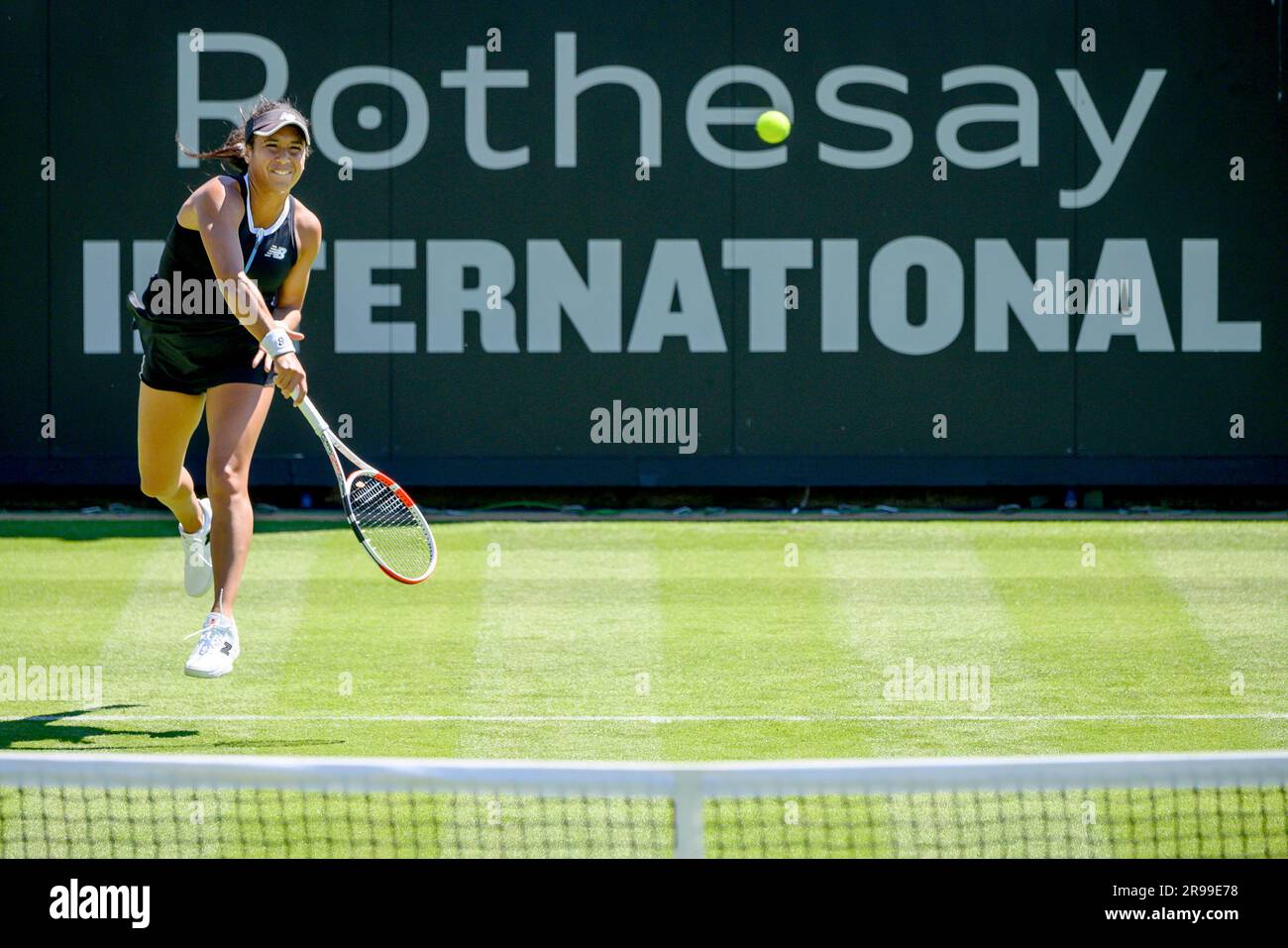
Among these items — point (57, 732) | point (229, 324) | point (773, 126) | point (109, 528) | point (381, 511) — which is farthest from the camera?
point (773, 126)

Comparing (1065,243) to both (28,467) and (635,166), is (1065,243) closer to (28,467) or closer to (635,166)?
(635,166)

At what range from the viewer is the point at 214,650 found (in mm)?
5383

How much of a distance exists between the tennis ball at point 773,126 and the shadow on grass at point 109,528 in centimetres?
357

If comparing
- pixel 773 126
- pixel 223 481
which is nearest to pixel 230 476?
pixel 223 481

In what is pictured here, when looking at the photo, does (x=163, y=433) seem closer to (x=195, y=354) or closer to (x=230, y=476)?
(x=195, y=354)

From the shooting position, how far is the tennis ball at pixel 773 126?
1073 cm

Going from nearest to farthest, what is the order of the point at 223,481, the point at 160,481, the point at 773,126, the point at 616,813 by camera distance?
1. the point at 616,813
2. the point at 223,481
3. the point at 160,481
4. the point at 773,126

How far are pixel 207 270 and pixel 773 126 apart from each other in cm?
577

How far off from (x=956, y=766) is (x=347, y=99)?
874cm

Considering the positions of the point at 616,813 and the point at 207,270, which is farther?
the point at 207,270

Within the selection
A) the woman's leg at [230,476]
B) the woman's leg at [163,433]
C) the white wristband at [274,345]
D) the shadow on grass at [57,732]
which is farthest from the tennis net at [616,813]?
the woman's leg at [163,433]

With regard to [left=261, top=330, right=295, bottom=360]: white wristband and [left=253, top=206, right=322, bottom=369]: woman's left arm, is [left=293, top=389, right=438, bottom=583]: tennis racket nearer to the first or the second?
[left=261, top=330, right=295, bottom=360]: white wristband

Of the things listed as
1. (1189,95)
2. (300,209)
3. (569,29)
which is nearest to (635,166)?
(569,29)

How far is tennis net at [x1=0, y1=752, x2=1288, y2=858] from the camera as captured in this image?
296 centimetres
